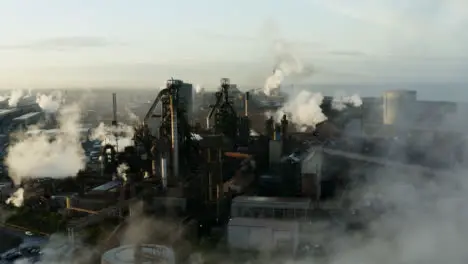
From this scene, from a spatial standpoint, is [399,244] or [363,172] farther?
[363,172]

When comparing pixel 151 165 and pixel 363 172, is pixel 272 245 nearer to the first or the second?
pixel 363 172

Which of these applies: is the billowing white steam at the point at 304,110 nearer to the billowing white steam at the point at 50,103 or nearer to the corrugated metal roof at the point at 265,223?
the corrugated metal roof at the point at 265,223

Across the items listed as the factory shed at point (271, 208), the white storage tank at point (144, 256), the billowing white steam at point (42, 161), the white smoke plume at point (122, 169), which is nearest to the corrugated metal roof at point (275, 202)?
the factory shed at point (271, 208)

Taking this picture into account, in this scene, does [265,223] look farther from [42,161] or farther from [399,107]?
[399,107]

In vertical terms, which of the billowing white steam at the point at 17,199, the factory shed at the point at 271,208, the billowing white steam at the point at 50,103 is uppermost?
the billowing white steam at the point at 50,103

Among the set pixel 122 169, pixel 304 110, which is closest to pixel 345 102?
pixel 304 110

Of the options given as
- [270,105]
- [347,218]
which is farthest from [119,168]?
[270,105]
